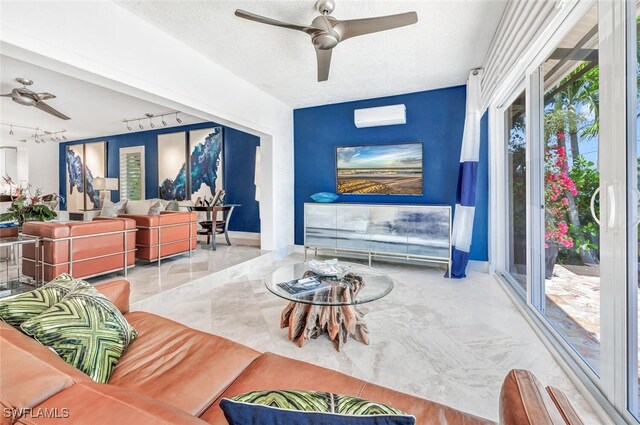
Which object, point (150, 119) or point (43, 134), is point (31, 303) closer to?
point (150, 119)

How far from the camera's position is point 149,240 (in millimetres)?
3738

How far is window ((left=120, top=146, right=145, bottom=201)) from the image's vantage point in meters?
7.00

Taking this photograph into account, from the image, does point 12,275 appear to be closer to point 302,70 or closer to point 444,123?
point 302,70

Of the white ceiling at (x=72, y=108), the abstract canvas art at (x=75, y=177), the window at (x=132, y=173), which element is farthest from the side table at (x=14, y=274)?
the abstract canvas art at (x=75, y=177)

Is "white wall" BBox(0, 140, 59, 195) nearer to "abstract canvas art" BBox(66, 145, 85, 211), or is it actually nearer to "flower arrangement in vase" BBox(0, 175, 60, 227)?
"abstract canvas art" BBox(66, 145, 85, 211)

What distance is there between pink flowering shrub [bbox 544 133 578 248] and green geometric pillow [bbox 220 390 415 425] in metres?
2.00

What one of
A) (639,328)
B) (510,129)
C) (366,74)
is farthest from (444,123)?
(639,328)

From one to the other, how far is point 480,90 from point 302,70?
2.13m

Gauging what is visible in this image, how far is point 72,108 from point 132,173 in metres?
2.11

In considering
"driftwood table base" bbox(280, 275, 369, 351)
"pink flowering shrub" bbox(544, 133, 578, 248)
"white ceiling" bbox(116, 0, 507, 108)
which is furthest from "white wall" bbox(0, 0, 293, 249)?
"pink flowering shrub" bbox(544, 133, 578, 248)

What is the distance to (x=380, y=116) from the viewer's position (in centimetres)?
430

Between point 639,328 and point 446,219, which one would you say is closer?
point 639,328

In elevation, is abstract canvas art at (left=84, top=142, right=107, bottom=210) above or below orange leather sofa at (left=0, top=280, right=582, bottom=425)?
above

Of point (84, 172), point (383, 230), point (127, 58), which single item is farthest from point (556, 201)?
point (84, 172)
